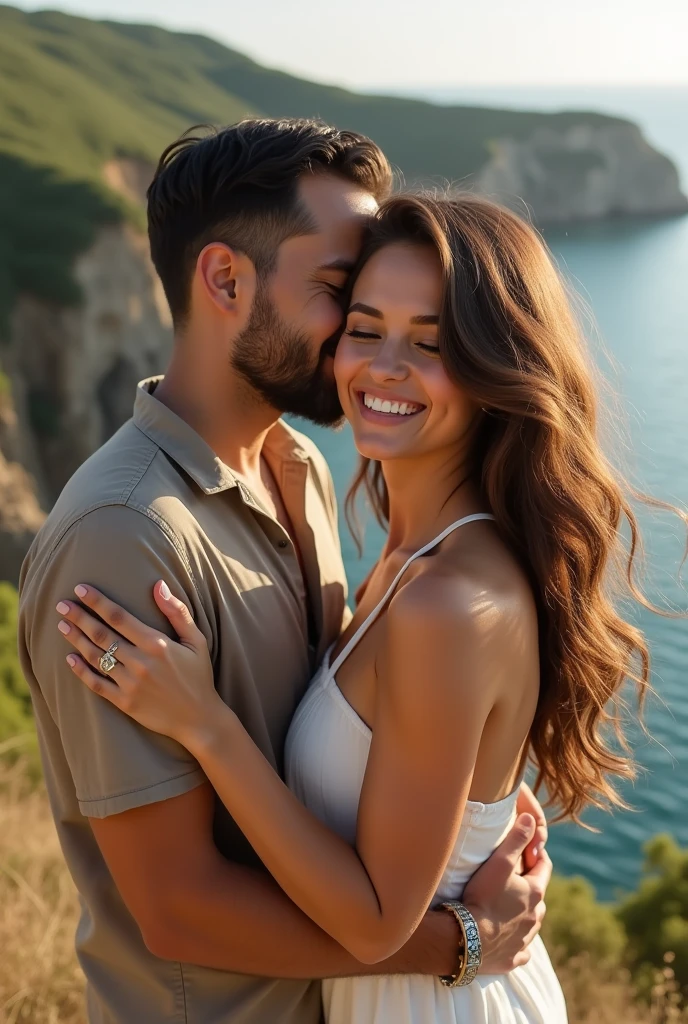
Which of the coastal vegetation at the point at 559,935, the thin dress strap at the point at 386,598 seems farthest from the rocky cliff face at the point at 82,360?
the thin dress strap at the point at 386,598

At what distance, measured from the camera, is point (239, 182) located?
3.04 m

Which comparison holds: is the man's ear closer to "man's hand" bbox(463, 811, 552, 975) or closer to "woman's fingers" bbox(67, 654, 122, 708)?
"woman's fingers" bbox(67, 654, 122, 708)

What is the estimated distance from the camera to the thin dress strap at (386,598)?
8.88ft

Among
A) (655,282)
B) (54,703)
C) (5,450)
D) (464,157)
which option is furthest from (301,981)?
(464,157)

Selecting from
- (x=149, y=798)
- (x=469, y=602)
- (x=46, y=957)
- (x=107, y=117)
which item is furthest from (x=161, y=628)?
(x=107, y=117)

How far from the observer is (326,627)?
10.2 ft

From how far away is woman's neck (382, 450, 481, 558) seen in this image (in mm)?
2889

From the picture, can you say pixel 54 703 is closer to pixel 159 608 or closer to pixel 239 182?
pixel 159 608

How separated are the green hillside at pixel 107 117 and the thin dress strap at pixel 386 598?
4.33 feet

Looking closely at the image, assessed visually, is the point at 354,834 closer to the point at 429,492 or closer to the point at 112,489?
the point at 429,492

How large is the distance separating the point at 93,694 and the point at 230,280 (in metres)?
1.28

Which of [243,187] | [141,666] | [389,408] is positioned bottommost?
[141,666]

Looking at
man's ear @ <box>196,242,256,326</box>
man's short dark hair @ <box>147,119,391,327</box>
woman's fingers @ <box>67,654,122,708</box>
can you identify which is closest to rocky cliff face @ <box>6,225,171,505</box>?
man's short dark hair @ <box>147,119,391,327</box>

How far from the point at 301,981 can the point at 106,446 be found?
1.43 metres
